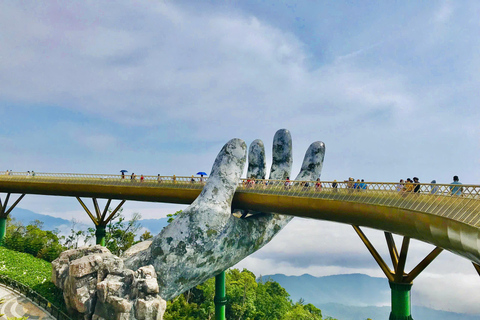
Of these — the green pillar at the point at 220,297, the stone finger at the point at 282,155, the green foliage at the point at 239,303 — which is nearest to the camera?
the green pillar at the point at 220,297

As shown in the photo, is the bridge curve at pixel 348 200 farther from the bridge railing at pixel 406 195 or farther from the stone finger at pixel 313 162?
the stone finger at pixel 313 162

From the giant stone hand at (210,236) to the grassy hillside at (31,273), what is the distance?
26.3 feet

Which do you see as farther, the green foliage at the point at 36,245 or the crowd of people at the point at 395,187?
the green foliage at the point at 36,245

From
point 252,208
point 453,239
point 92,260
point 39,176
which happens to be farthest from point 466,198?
point 39,176

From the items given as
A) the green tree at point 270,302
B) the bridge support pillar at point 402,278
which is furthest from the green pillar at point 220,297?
the green tree at point 270,302

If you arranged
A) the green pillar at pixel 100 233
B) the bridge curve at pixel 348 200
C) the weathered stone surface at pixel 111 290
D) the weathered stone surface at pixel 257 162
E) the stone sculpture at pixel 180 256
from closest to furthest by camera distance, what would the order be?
the bridge curve at pixel 348 200
the weathered stone surface at pixel 111 290
the stone sculpture at pixel 180 256
the weathered stone surface at pixel 257 162
the green pillar at pixel 100 233

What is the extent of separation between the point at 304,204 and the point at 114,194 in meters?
20.8

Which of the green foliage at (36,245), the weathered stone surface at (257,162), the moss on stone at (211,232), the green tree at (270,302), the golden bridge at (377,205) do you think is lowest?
the green tree at (270,302)

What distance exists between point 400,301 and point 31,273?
32.3m

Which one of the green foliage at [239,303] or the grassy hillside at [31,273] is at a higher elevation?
the grassy hillside at [31,273]

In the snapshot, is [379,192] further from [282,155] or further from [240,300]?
[240,300]

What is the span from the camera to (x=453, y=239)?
13633mm

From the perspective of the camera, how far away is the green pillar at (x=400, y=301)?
18.6 m

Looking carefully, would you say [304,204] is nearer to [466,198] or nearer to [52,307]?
[466,198]
